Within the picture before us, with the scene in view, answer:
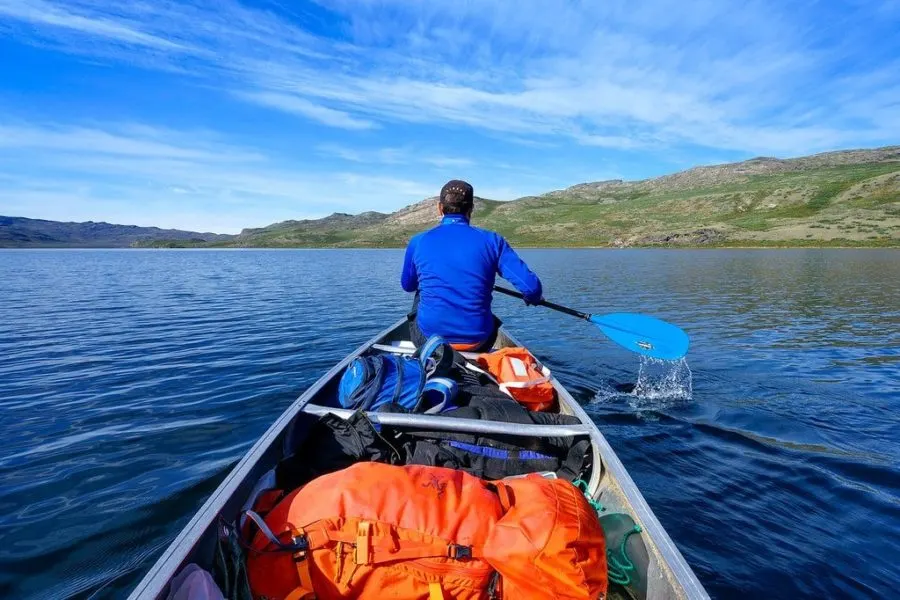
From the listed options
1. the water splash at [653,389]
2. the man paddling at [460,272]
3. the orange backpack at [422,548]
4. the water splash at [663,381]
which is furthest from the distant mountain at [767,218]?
the orange backpack at [422,548]

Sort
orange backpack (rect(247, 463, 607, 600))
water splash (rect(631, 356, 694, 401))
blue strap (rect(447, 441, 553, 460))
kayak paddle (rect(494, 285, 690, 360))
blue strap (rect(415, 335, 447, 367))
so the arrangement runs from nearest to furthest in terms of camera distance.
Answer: orange backpack (rect(247, 463, 607, 600)) < blue strap (rect(447, 441, 553, 460)) < blue strap (rect(415, 335, 447, 367)) < kayak paddle (rect(494, 285, 690, 360)) < water splash (rect(631, 356, 694, 401))

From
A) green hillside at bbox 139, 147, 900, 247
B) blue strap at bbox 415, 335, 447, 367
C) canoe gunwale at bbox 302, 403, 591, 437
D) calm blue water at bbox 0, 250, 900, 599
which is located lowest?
calm blue water at bbox 0, 250, 900, 599

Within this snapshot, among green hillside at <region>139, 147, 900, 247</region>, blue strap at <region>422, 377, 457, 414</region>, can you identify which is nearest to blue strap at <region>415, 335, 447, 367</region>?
blue strap at <region>422, 377, 457, 414</region>

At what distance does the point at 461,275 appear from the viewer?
20.6 feet

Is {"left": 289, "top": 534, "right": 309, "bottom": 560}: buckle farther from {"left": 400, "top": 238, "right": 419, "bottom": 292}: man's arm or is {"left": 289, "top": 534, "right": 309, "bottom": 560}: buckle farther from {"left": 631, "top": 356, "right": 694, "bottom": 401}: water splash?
{"left": 631, "top": 356, "right": 694, "bottom": 401}: water splash

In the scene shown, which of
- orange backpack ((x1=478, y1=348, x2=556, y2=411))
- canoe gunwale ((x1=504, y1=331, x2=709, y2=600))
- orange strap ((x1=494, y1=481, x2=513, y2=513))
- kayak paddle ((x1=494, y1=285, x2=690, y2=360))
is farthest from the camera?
kayak paddle ((x1=494, y1=285, x2=690, y2=360))

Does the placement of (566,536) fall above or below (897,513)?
above

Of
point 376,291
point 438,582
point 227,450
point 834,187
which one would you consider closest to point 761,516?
point 438,582

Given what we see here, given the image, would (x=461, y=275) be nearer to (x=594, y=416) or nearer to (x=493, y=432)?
(x=493, y=432)

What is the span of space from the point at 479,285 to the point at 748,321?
15.8 metres

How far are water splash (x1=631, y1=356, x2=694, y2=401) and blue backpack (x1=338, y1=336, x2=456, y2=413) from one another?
6.15 meters

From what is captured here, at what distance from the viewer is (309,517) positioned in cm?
289

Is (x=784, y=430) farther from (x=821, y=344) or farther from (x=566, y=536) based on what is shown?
(x=821, y=344)

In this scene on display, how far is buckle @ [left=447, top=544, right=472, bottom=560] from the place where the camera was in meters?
2.77
